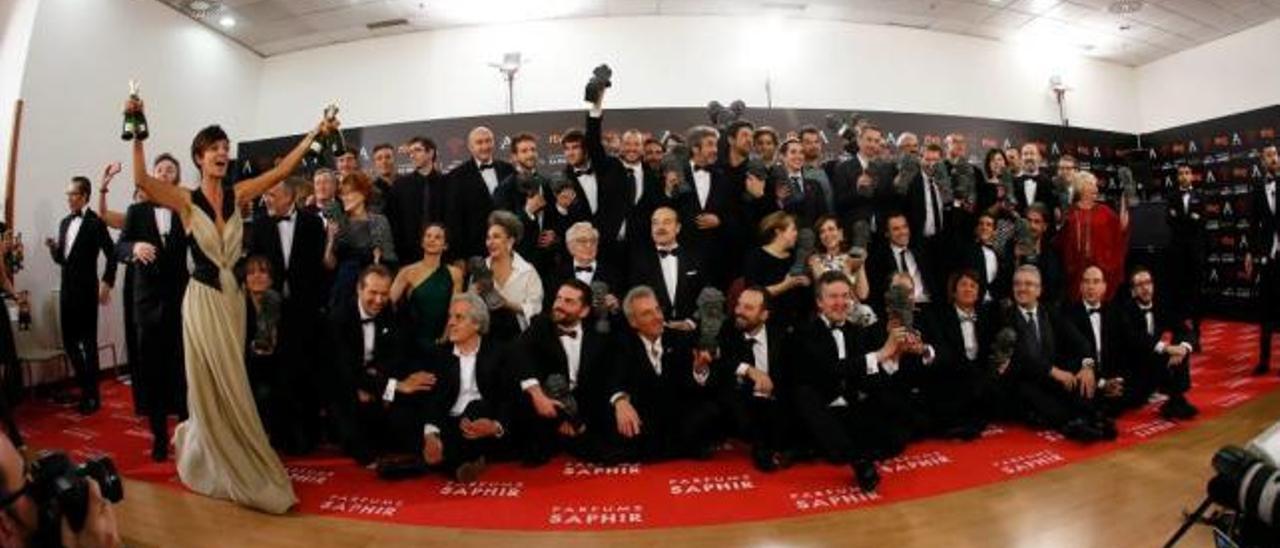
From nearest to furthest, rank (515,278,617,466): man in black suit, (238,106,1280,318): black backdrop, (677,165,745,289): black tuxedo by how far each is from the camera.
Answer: (515,278,617,466): man in black suit < (677,165,745,289): black tuxedo < (238,106,1280,318): black backdrop

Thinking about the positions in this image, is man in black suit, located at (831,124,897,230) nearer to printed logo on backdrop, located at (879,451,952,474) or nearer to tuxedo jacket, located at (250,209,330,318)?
printed logo on backdrop, located at (879,451,952,474)

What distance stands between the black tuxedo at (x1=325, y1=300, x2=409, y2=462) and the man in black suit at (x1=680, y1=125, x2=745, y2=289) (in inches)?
74.7

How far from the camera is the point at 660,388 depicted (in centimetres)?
346

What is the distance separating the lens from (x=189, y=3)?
23.4ft

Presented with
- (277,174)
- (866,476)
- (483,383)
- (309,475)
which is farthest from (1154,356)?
(277,174)

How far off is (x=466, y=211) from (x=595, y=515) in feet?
7.54

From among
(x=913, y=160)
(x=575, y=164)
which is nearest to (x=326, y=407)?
(x=575, y=164)

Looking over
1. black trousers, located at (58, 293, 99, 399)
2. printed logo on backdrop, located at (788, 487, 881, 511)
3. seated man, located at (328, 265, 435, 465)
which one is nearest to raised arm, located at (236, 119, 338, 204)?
seated man, located at (328, 265, 435, 465)

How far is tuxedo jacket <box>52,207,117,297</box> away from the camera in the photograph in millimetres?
4902

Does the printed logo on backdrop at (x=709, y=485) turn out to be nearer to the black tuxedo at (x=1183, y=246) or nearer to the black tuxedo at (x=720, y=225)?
the black tuxedo at (x=720, y=225)

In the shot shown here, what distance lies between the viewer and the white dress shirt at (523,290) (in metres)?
3.71

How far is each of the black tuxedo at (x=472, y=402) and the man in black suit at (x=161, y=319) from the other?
1415 millimetres

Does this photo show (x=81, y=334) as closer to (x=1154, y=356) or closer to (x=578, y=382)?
(x=578, y=382)

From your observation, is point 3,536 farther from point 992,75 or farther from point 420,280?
point 992,75
